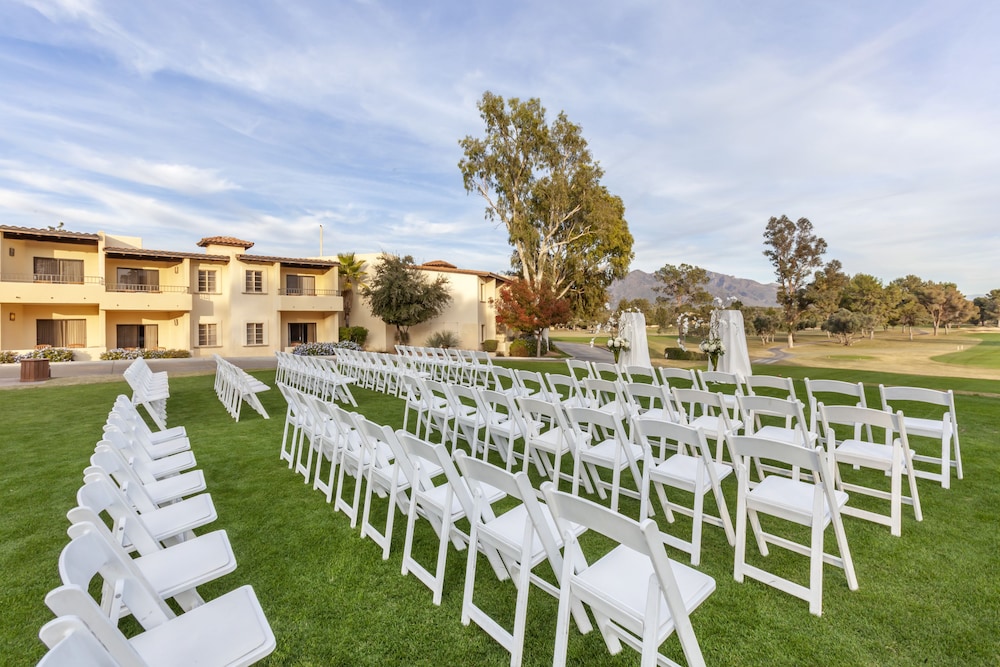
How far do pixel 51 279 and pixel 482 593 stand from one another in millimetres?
28153

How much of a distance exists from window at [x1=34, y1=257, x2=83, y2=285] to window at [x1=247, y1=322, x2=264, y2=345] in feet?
24.3

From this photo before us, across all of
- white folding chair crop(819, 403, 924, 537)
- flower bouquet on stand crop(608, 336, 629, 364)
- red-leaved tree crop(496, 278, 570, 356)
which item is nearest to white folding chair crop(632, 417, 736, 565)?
white folding chair crop(819, 403, 924, 537)

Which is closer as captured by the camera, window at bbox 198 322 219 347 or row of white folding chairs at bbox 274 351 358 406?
row of white folding chairs at bbox 274 351 358 406

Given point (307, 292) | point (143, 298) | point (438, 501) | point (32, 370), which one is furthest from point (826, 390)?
point (143, 298)

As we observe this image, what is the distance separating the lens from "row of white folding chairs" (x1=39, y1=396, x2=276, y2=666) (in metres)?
1.00

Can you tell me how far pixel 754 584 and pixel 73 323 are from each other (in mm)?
29230

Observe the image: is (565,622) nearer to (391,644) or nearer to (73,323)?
(391,644)

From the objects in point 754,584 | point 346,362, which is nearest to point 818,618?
point 754,584

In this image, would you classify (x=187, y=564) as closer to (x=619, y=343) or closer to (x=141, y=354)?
(x=619, y=343)

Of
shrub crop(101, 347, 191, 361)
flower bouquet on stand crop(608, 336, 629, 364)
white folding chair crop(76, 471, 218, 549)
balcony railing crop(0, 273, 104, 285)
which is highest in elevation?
balcony railing crop(0, 273, 104, 285)

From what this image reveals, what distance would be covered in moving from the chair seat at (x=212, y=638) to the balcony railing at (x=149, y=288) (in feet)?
83.2

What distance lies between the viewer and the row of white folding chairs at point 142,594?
1.00m

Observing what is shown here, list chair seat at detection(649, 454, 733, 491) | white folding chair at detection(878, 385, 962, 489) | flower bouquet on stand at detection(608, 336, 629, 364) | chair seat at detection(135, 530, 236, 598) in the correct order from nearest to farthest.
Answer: chair seat at detection(135, 530, 236, 598) → chair seat at detection(649, 454, 733, 491) → white folding chair at detection(878, 385, 962, 489) → flower bouquet on stand at detection(608, 336, 629, 364)

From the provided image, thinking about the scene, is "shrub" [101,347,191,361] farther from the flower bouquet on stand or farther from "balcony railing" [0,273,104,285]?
the flower bouquet on stand
